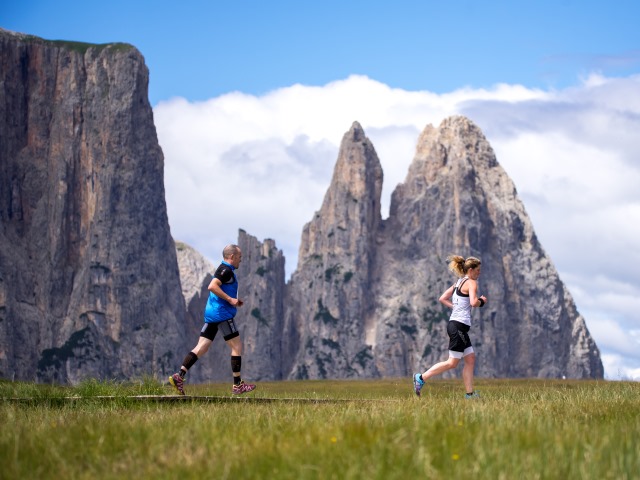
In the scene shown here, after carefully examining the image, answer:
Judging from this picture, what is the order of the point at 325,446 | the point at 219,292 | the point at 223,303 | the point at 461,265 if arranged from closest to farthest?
1. the point at 325,446
2. the point at 219,292
3. the point at 223,303
4. the point at 461,265

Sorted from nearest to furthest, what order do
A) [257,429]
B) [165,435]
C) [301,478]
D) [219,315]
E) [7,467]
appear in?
[301,478], [7,467], [165,435], [257,429], [219,315]

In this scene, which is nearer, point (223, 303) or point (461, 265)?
point (223, 303)

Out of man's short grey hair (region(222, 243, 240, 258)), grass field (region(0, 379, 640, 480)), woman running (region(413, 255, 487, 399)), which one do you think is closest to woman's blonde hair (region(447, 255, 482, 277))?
woman running (region(413, 255, 487, 399))

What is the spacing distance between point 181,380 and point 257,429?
8675mm

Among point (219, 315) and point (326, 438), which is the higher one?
point (219, 315)

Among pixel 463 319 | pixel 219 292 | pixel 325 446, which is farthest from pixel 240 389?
pixel 325 446

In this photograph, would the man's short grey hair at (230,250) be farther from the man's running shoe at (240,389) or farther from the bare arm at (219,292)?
the man's running shoe at (240,389)

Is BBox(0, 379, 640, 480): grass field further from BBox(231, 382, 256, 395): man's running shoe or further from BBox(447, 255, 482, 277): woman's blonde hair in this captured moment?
BBox(447, 255, 482, 277): woman's blonde hair

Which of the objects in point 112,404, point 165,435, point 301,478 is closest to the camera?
point 301,478

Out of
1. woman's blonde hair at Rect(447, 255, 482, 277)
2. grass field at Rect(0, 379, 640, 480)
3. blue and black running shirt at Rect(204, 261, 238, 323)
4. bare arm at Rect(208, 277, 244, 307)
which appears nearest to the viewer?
grass field at Rect(0, 379, 640, 480)

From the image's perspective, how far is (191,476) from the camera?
9.00 m

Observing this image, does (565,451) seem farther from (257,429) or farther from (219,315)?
(219,315)

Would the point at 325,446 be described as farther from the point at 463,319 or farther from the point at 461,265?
the point at 461,265

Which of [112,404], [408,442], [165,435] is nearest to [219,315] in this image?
[112,404]
